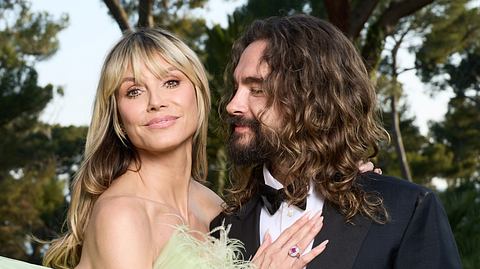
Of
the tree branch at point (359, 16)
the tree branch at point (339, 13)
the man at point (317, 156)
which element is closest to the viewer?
the man at point (317, 156)

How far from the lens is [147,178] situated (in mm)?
3619

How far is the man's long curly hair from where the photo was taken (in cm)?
324

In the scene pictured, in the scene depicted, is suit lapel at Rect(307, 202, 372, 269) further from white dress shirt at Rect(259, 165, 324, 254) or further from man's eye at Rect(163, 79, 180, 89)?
man's eye at Rect(163, 79, 180, 89)

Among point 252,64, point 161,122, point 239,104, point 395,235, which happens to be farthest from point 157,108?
point 395,235

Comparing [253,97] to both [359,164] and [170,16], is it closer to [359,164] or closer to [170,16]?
[359,164]

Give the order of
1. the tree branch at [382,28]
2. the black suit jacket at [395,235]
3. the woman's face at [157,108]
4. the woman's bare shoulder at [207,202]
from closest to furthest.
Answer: the black suit jacket at [395,235]
the woman's face at [157,108]
the woman's bare shoulder at [207,202]
the tree branch at [382,28]

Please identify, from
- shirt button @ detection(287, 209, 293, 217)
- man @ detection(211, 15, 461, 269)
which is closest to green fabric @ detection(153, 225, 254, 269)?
man @ detection(211, 15, 461, 269)

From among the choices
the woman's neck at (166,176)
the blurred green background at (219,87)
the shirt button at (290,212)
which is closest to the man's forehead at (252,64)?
the woman's neck at (166,176)

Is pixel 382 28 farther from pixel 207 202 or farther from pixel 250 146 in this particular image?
pixel 250 146

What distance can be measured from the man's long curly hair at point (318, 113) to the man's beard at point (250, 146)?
39mm

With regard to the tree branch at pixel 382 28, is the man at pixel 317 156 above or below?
below

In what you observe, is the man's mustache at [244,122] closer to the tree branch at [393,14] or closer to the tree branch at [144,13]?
the tree branch at [144,13]

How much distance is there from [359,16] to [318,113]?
7.20 m

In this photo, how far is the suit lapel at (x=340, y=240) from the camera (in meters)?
3.04
